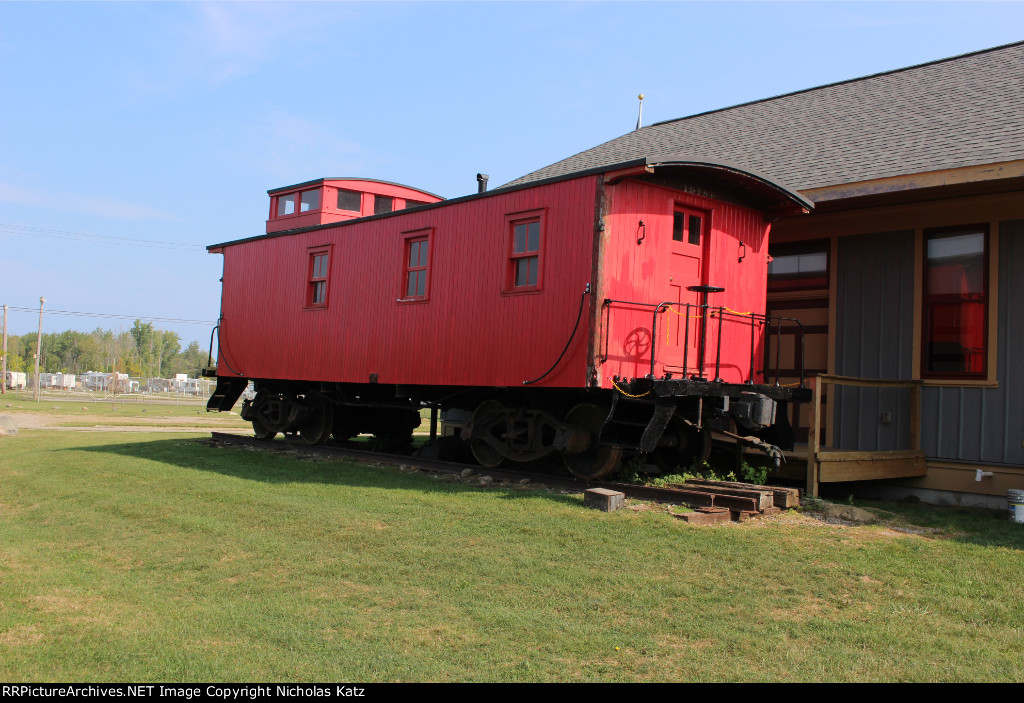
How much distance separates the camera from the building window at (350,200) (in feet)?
50.6

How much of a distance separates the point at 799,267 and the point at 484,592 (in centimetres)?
751

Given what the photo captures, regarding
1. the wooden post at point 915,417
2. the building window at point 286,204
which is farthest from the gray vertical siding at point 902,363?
the building window at point 286,204

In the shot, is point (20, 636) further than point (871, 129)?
No

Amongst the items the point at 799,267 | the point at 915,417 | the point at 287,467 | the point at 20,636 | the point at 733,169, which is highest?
the point at 733,169

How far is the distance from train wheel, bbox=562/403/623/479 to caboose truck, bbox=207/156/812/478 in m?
0.02

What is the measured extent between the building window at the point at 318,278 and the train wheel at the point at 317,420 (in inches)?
66.1

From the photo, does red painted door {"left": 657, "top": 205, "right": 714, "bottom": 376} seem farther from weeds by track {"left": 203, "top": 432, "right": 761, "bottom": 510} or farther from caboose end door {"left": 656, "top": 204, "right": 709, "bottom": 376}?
weeds by track {"left": 203, "top": 432, "right": 761, "bottom": 510}

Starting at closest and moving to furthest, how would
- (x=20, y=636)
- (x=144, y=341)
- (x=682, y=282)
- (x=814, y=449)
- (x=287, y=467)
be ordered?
(x=20, y=636) < (x=814, y=449) < (x=682, y=282) < (x=287, y=467) < (x=144, y=341)

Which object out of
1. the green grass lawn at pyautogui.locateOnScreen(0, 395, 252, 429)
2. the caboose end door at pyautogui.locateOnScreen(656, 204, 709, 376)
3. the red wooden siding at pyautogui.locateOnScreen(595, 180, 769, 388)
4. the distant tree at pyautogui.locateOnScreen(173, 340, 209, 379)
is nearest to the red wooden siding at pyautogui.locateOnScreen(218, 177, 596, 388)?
the red wooden siding at pyautogui.locateOnScreen(595, 180, 769, 388)

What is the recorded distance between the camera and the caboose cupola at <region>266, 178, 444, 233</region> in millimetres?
15258

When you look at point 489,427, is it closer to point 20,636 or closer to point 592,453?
point 592,453

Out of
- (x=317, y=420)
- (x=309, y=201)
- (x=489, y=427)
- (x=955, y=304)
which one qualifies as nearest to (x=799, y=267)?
(x=955, y=304)

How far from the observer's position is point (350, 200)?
612 inches
